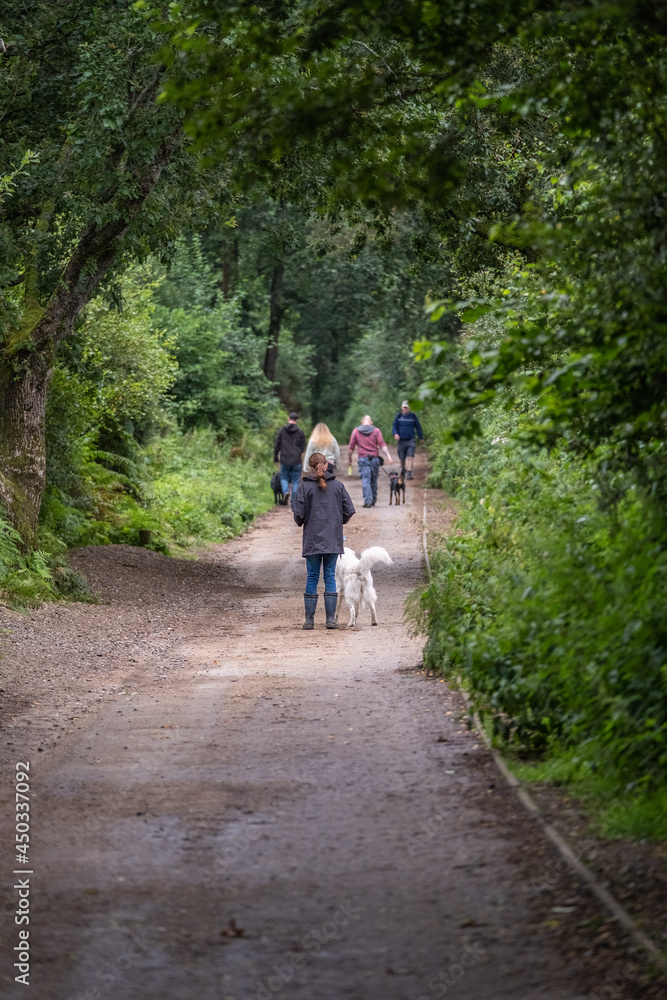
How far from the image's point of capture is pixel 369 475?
2772 centimetres

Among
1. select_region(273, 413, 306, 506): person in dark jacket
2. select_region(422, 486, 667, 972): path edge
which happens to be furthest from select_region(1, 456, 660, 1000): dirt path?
select_region(273, 413, 306, 506): person in dark jacket

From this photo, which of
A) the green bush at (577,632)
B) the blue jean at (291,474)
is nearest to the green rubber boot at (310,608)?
the green bush at (577,632)

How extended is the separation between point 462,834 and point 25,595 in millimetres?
9791

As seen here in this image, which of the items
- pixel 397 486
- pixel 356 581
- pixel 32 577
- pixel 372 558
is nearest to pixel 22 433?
pixel 32 577

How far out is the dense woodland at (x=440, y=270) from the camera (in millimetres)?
6316

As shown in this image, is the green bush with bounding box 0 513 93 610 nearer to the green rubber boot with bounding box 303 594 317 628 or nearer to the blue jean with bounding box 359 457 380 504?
the green rubber boot with bounding box 303 594 317 628

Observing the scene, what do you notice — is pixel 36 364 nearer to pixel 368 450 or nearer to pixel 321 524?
pixel 321 524

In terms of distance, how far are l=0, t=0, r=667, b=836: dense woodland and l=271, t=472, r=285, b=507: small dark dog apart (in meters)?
0.58

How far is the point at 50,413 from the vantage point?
1878 cm

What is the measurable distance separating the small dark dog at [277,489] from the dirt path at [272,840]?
17966 mm

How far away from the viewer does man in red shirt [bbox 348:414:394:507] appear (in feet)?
89.1

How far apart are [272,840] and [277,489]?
80.9 feet

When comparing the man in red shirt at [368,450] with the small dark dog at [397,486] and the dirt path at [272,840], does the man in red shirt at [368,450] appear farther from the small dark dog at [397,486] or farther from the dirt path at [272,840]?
the dirt path at [272,840]

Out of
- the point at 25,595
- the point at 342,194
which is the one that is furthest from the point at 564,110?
the point at 25,595
